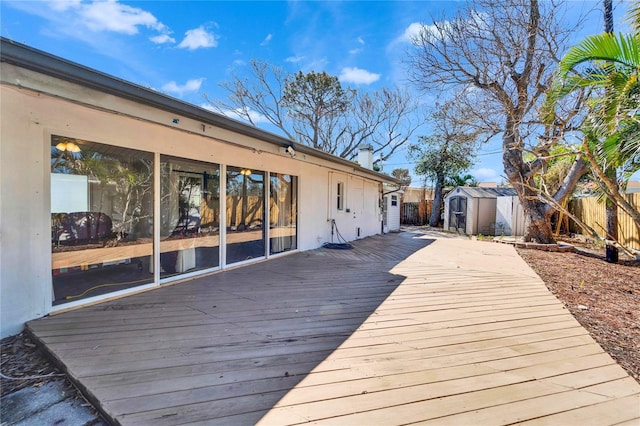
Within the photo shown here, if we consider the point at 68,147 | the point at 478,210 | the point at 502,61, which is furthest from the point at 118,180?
the point at 478,210

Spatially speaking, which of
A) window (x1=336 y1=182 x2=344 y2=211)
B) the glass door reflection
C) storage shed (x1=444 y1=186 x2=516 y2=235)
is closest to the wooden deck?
the glass door reflection

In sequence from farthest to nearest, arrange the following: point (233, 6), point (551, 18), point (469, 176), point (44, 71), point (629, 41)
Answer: point (469, 176) < point (233, 6) < point (551, 18) < point (629, 41) < point (44, 71)

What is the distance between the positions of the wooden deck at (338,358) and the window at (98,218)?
411mm

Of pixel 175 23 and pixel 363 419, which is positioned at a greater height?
pixel 175 23

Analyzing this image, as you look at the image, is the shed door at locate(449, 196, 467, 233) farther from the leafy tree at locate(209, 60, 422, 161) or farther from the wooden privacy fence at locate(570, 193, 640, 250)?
the leafy tree at locate(209, 60, 422, 161)

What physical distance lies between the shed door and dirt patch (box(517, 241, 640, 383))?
19.8 feet

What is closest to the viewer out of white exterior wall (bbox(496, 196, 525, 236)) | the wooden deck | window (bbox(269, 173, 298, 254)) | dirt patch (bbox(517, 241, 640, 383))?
the wooden deck

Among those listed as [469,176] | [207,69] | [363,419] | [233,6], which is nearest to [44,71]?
[363,419]

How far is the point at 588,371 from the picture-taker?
208cm

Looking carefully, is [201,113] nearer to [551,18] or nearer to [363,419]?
[363,419]

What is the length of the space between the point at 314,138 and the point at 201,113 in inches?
616

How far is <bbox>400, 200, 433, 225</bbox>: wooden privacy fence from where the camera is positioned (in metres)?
18.5

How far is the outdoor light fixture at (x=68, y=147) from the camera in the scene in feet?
10.3

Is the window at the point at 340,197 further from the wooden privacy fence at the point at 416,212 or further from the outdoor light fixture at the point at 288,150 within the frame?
the wooden privacy fence at the point at 416,212
